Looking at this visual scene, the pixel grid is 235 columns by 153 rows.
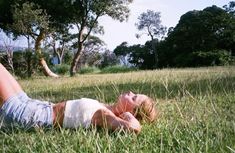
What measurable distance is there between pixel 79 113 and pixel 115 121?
1.44 feet

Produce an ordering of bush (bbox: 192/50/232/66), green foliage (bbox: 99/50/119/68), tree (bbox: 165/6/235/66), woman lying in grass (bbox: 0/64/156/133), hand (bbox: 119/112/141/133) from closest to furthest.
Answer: hand (bbox: 119/112/141/133), woman lying in grass (bbox: 0/64/156/133), bush (bbox: 192/50/232/66), tree (bbox: 165/6/235/66), green foliage (bbox: 99/50/119/68)

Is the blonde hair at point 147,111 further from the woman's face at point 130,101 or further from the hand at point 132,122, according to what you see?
the hand at point 132,122

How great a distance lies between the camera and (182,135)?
300 cm

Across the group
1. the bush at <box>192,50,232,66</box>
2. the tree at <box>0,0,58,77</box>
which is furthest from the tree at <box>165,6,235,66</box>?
the tree at <box>0,0,58,77</box>

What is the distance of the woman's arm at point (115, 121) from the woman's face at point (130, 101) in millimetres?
258

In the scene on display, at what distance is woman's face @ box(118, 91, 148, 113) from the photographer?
12.4ft

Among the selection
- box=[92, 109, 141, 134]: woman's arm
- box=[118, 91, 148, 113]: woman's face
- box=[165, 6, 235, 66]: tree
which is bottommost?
box=[92, 109, 141, 134]: woman's arm

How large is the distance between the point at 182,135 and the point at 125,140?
0.38 m

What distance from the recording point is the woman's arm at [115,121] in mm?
3283

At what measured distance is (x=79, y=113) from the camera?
3.72 m

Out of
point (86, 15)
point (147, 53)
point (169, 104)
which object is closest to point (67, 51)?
point (147, 53)

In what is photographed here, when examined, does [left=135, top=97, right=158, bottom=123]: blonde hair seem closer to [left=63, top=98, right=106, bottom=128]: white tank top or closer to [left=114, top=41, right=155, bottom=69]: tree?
[left=63, top=98, right=106, bottom=128]: white tank top

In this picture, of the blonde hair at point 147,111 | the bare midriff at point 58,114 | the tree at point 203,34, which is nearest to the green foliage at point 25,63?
the tree at point 203,34

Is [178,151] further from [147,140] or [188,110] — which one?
[188,110]
